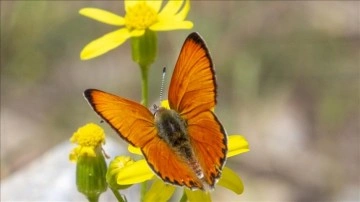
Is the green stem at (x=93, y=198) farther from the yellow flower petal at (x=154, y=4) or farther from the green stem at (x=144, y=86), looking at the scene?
the yellow flower petal at (x=154, y=4)

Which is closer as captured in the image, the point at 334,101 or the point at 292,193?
the point at 292,193

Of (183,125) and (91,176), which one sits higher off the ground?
(183,125)

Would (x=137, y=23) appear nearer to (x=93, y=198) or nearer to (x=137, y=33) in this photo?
(x=137, y=33)

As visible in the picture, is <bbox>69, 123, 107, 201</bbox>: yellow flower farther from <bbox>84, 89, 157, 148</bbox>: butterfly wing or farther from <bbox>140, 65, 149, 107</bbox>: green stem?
<bbox>84, 89, 157, 148</bbox>: butterfly wing

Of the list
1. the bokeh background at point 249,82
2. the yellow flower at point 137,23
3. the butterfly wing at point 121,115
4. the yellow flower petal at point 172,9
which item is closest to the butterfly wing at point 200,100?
the butterfly wing at point 121,115

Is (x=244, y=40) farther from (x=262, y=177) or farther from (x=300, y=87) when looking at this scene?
(x=262, y=177)

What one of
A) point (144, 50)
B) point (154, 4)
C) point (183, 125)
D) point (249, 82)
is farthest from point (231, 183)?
point (249, 82)

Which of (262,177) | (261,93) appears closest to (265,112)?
(261,93)
